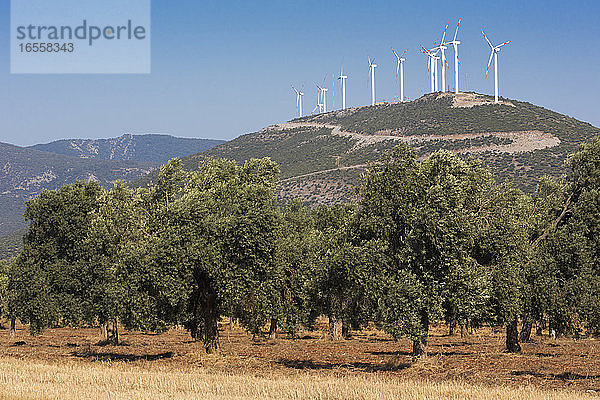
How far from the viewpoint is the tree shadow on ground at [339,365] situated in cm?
3675

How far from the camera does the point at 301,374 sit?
3428 centimetres

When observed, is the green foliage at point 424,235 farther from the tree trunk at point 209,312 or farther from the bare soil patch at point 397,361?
the tree trunk at point 209,312

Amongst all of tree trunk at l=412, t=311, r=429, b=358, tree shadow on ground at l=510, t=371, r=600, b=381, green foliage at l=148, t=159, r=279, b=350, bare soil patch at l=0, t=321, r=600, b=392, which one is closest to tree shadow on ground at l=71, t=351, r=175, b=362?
bare soil patch at l=0, t=321, r=600, b=392

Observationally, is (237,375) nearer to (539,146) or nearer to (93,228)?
(93,228)

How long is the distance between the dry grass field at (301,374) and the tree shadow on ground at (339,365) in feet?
0.20

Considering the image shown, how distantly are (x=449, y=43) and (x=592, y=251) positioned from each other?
6540 inches

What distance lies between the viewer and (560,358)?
1722 inches

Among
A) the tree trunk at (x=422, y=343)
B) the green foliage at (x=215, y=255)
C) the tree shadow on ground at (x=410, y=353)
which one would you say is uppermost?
the green foliage at (x=215, y=255)

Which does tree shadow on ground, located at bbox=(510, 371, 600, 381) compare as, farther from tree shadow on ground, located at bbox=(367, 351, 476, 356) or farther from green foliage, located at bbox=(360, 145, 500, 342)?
tree shadow on ground, located at bbox=(367, 351, 476, 356)

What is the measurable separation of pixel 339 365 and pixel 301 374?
5796 millimetres

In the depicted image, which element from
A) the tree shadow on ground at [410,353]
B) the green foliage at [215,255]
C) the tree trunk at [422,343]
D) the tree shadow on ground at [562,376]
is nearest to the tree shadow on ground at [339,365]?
the tree trunk at [422,343]

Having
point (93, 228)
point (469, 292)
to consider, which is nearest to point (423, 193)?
point (469, 292)

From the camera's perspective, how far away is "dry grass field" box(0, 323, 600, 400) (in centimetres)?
2648

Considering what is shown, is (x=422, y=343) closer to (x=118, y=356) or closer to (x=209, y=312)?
(x=209, y=312)
